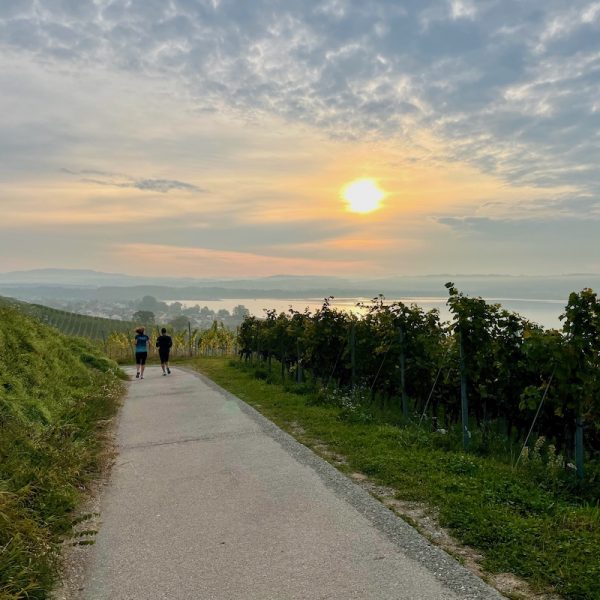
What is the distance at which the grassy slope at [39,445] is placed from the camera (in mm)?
4305

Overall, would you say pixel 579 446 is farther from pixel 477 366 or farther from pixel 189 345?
pixel 189 345

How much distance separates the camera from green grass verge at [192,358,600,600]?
432 centimetres

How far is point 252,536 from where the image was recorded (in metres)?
5.06

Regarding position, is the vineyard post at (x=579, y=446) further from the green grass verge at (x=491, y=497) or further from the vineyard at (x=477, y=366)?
the green grass verge at (x=491, y=497)

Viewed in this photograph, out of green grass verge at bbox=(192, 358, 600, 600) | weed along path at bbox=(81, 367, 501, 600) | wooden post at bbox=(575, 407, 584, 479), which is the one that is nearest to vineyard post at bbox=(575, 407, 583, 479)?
wooden post at bbox=(575, 407, 584, 479)

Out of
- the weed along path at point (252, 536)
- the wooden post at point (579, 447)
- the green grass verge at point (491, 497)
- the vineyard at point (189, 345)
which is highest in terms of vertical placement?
the wooden post at point (579, 447)

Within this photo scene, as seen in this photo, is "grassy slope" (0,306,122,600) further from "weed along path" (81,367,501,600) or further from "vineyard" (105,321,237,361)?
"vineyard" (105,321,237,361)

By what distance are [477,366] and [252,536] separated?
20.3 ft

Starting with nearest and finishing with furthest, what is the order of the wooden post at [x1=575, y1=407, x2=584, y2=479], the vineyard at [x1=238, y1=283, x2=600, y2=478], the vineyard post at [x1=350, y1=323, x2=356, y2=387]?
the wooden post at [x1=575, y1=407, x2=584, y2=479] < the vineyard at [x1=238, y1=283, x2=600, y2=478] < the vineyard post at [x1=350, y1=323, x2=356, y2=387]

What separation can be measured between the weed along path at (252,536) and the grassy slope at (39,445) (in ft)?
1.66

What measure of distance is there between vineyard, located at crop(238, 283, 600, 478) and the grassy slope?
20.7ft

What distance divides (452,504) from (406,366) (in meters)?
6.96

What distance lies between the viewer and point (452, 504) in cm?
571

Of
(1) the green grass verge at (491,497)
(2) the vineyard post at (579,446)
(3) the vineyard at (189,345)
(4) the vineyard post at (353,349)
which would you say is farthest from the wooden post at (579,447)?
(3) the vineyard at (189,345)
